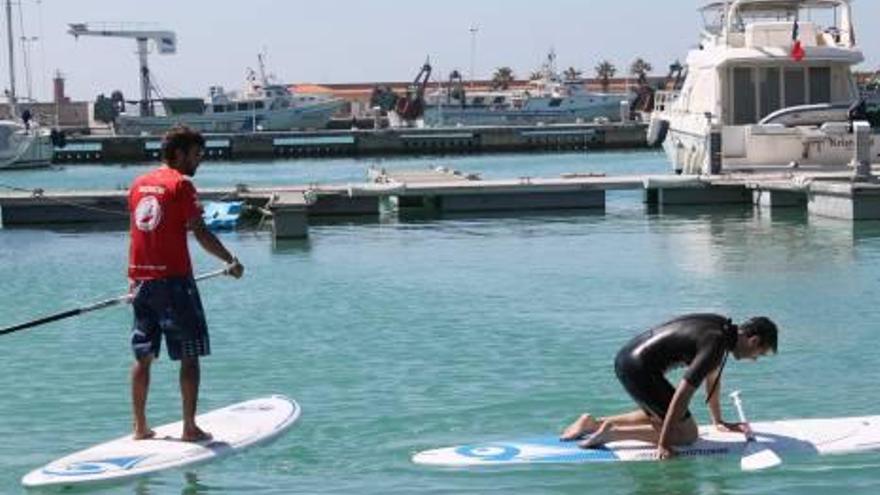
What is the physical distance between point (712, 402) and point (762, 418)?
5.89ft

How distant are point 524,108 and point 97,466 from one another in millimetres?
88716

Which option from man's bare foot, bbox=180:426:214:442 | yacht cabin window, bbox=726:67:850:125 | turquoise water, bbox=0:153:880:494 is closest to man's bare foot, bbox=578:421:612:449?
turquoise water, bbox=0:153:880:494

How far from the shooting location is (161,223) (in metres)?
9.72

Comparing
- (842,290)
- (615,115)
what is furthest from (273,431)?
(615,115)

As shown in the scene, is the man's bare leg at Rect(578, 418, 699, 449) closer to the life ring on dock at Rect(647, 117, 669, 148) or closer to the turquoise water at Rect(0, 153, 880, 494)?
the turquoise water at Rect(0, 153, 880, 494)

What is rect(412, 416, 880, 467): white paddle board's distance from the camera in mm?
10039

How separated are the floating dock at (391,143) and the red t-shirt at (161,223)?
67662 millimetres

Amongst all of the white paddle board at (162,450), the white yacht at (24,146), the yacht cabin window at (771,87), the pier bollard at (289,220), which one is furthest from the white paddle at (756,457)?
the white yacht at (24,146)

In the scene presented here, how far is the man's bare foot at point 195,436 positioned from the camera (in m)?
10.4

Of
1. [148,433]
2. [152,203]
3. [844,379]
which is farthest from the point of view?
[844,379]

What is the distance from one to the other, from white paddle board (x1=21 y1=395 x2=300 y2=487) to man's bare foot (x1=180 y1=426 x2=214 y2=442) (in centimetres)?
4

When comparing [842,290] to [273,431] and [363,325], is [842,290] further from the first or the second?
[273,431]

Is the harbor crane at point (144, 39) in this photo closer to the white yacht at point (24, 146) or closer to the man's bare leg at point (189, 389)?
the white yacht at point (24, 146)

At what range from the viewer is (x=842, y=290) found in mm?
20188
